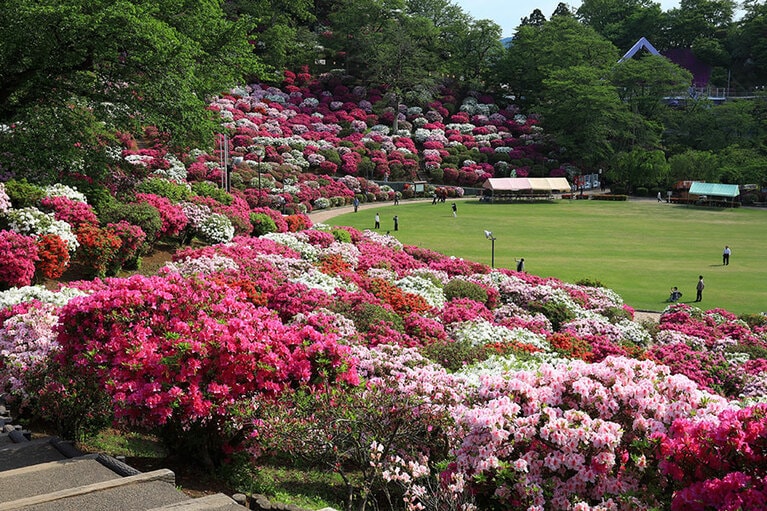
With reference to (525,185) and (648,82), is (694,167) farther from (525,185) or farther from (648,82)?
(525,185)

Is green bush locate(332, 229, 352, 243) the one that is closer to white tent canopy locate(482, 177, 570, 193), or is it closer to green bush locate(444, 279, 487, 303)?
green bush locate(444, 279, 487, 303)

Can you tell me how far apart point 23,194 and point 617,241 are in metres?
28.3

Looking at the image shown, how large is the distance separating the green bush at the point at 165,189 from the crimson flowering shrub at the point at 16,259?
714cm

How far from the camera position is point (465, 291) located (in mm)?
17844

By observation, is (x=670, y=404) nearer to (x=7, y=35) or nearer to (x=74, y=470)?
(x=74, y=470)

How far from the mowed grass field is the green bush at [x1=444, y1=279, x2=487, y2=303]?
7300 mm

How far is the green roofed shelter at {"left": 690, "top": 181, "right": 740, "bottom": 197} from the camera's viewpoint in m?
51.5

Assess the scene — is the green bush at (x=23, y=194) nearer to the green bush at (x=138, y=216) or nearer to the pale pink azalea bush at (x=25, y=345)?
the green bush at (x=138, y=216)

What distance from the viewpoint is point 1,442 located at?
25.8 feet

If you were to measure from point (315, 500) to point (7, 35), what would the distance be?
1365 centimetres

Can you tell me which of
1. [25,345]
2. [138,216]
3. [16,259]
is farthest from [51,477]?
[138,216]

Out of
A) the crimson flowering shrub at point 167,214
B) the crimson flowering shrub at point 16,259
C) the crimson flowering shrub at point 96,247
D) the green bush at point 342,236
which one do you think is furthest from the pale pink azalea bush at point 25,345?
the green bush at point 342,236

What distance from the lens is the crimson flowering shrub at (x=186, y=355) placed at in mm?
6945

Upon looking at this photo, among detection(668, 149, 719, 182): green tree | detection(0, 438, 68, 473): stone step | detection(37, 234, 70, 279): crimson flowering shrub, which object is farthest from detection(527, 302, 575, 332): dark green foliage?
detection(668, 149, 719, 182): green tree
